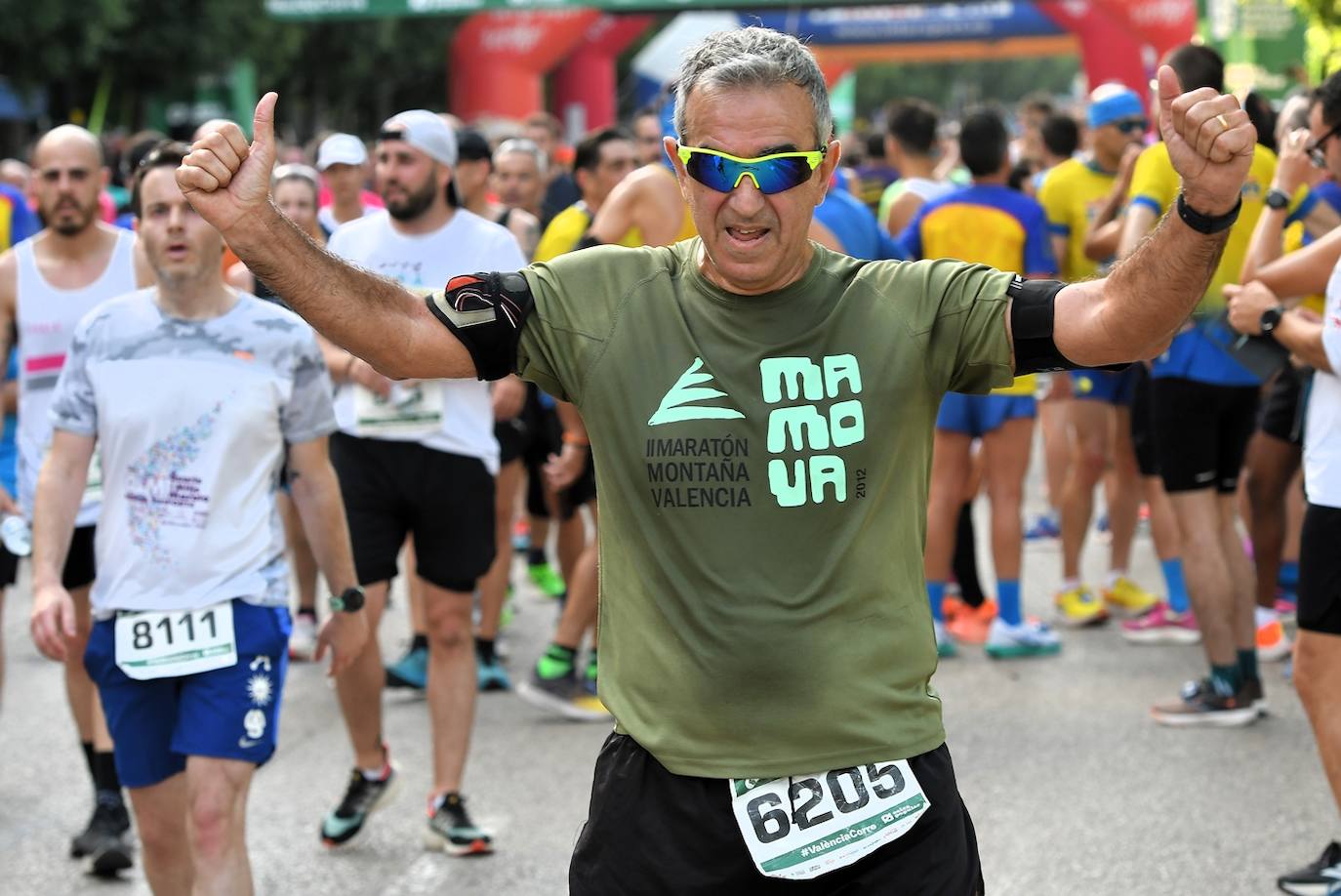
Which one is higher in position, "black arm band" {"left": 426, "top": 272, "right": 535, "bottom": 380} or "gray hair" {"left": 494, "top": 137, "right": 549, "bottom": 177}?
"gray hair" {"left": 494, "top": 137, "right": 549, "bottom": 177}

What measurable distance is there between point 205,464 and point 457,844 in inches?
70.5

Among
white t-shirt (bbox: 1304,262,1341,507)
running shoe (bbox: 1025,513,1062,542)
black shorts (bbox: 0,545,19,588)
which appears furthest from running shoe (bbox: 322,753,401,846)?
running shoe (bbox: 1025,513,1062,542)

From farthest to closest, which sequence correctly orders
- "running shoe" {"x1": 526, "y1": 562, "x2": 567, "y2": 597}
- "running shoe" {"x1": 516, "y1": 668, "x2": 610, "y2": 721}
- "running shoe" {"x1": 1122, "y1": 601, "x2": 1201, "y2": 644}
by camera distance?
"running shoe" {"x1": 526, "y1": 562, "x2": 567, "y2": 597}, "running shoe" {"x1": 1122, "y1": 601, "x2": 1201, "y2": 644}, "running shoe" {"x1": 516, "y1": 668, "x2": 610, "y2": 721}

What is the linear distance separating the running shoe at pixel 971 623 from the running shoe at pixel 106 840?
159 inches

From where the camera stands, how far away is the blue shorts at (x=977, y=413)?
25.5 ft

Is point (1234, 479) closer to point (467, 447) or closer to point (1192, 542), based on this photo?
point (1192, 542)

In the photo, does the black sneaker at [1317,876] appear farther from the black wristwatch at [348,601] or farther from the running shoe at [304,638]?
the running shoe at [304,638]

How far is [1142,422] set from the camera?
7.96m

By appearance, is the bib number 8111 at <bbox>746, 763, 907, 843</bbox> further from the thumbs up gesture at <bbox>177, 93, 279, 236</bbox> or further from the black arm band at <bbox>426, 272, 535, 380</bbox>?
the thumbs up gesture at <bbox>177, 93, 279, 236</bbox>

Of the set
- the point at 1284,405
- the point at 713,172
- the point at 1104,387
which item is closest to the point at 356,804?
the point at 713,172

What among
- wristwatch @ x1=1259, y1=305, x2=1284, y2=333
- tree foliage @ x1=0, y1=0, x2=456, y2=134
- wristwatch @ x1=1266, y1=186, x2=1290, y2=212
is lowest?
wristwatch @ x1=1259, y1=305, x2=1284, y2=333

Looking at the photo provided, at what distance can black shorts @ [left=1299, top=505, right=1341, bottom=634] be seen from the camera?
184 inches

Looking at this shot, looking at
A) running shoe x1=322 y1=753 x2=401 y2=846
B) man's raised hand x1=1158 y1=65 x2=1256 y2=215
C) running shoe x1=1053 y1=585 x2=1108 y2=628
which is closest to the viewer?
man's raised hand x1=1158 y1=65 x2=1256 y2=215

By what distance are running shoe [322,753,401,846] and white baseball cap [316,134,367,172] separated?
3410 mm
